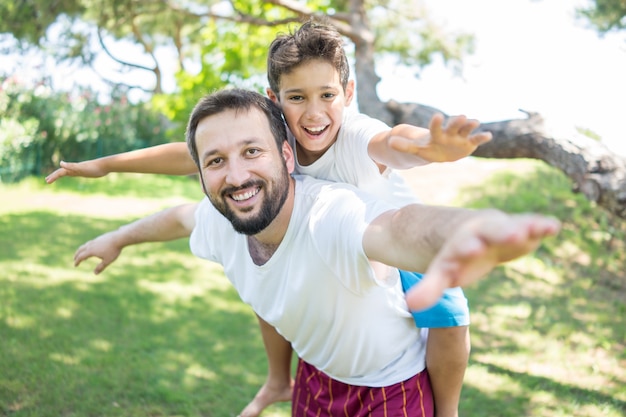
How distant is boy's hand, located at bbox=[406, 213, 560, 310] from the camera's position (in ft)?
3.20

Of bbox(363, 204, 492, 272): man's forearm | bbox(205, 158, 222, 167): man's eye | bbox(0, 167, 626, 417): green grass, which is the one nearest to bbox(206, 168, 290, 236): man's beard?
bbox(205, 158, 222, 167): man's eye

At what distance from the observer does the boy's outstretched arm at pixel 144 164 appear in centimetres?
254

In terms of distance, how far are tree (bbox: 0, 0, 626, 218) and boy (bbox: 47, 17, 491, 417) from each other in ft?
6.02

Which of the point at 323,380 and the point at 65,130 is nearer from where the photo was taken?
the point at 323,380

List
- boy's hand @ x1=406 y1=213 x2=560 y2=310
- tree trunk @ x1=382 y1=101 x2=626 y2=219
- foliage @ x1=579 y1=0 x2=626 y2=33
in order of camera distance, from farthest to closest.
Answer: foliage @ x1=579 y1=0 x2=626 y2=33 → tree trunk @ x1=382 y1=101 x2=626 y2=219 → boy's hand @ x1=406 y1=213 x2=560 y2=310

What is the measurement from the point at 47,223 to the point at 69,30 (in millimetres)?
8545

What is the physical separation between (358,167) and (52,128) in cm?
1139

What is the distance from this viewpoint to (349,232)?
167cm

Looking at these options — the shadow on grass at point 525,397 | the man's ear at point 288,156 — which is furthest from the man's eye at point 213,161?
the shadow on grass at point 525,397

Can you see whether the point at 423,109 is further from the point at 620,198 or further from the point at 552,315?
the point at 552,315

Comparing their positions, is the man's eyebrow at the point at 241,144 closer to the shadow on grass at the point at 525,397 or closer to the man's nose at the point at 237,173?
the man's nose at the point at 237,173

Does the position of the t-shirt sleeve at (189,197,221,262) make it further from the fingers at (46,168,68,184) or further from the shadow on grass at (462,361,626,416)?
the shadow on grass at (462,361,626,416)

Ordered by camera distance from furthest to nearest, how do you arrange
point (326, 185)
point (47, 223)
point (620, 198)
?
point (47, 223) < point (620, 198) < point (326, 185)

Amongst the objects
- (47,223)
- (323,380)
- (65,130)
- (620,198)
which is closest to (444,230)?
(323,380)
